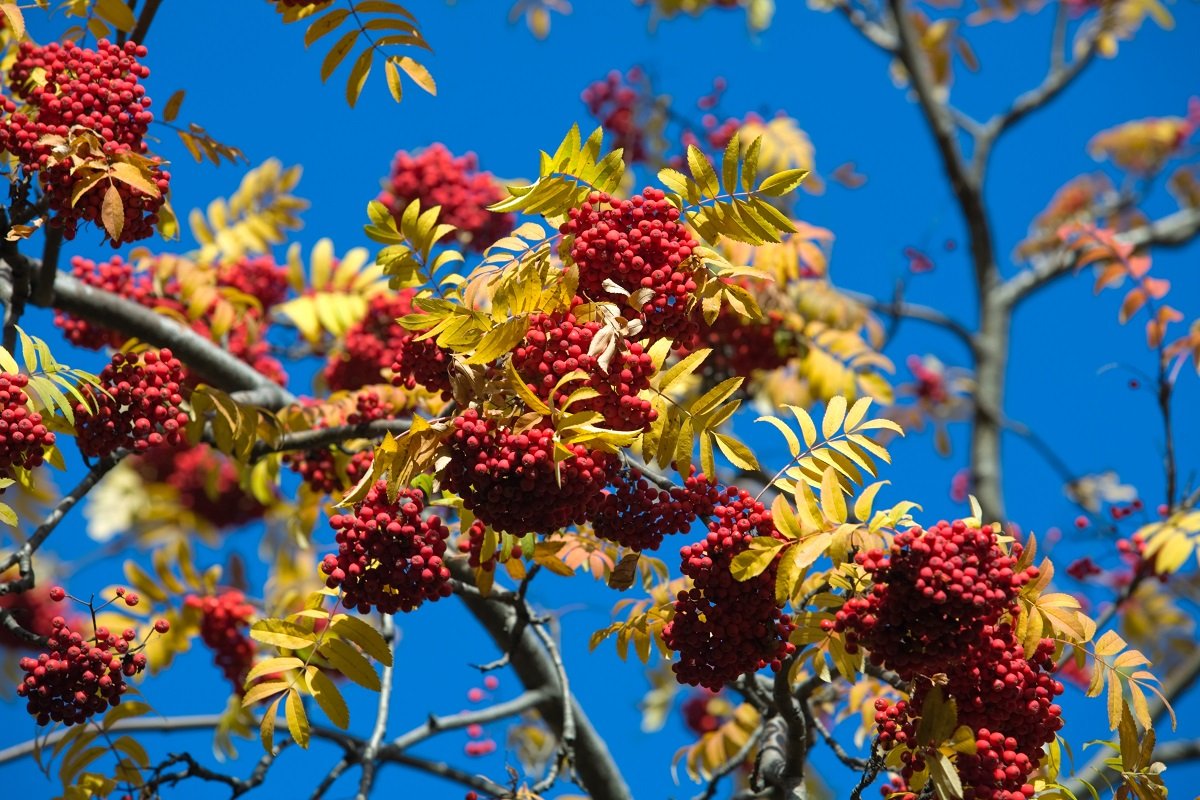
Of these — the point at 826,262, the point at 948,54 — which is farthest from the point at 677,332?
the point at 948,54

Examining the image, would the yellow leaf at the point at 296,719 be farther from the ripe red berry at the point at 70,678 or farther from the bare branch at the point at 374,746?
the bare branch at the point at 374,746

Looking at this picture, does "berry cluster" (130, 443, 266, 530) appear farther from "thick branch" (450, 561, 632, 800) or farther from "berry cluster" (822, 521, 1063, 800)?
"berry cluster" (822, 521, 1063, 800)

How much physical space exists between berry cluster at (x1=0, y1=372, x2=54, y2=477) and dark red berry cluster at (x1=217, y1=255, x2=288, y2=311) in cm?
303

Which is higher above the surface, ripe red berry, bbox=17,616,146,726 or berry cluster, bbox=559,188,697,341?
berry cluster, bbox=559,188,697,341

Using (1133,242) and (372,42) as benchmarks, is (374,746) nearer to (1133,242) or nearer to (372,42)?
(372,42)

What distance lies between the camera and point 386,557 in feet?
9.86

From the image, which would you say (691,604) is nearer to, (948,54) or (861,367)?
(861,367)

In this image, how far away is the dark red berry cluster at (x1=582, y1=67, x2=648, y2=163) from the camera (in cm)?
784

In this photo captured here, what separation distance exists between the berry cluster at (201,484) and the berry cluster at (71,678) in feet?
13.7

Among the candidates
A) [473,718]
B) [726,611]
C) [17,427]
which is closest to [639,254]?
[726,611]

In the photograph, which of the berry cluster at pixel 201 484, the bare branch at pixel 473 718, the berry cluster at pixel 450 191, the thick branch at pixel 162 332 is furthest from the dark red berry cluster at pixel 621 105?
the bare branch at pixel 473 718

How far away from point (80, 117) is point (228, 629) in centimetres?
275

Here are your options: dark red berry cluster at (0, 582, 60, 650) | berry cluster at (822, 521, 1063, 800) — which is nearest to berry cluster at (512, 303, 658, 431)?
berry cluster at (822, 521, 1063, 800)

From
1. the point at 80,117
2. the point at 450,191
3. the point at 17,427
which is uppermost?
the point at 450,191
